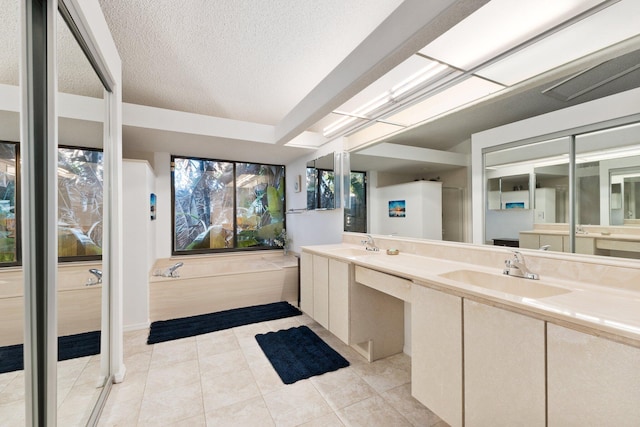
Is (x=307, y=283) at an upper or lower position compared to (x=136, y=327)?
upper

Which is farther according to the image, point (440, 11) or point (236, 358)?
point (236, 358)

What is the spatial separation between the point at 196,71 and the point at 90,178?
124 cm

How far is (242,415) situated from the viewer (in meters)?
1.63

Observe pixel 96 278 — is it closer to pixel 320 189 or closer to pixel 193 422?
pixel 193 422

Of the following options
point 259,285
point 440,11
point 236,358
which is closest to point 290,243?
point 259,285

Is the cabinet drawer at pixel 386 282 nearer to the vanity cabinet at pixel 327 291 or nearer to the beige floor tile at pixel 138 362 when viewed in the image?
the vanity cabinet at pixel 327 291

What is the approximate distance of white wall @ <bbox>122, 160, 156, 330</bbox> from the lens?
2.80 meters

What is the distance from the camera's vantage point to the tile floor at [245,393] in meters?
1.60

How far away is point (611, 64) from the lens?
4.26 ft

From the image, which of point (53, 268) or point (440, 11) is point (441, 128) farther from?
point (53, 268)

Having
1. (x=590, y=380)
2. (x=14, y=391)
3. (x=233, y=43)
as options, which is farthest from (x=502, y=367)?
(x=233, y=43)

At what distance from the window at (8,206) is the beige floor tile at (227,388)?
139 cm

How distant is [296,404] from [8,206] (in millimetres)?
1745

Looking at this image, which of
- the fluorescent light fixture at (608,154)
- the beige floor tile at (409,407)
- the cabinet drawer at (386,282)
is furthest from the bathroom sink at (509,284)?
the beige floor tile at (409,407)
